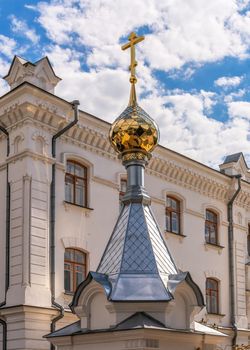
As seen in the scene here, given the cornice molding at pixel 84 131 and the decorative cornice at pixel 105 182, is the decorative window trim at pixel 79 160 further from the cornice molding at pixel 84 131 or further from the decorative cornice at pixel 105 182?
the cornice molding at pixel 84 131

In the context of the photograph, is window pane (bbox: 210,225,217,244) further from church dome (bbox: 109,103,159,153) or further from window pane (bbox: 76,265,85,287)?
church dome (bbox: 109,103,159,153)

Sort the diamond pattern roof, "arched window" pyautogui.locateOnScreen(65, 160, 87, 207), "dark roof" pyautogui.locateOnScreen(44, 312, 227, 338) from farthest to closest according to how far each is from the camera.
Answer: "arched window" pyautogui.locateOnScreen(65, 160, 87, 207), the diamond pattern roof, "dark roof" pyautogui.locateOnScreen(44, 312, 227, 338)

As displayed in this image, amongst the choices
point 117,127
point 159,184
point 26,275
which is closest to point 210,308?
point 159,184

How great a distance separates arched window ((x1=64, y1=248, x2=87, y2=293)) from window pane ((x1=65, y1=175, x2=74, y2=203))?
1123 millimetres

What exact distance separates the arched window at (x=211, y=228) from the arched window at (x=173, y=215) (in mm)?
1364

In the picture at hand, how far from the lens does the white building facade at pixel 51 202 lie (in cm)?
1423

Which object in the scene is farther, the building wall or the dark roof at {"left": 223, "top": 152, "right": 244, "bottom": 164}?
the dark roof at {"left": 223, "top": 152, "right": 244, "bottom": 164}

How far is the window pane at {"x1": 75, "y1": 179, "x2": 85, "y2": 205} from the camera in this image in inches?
628

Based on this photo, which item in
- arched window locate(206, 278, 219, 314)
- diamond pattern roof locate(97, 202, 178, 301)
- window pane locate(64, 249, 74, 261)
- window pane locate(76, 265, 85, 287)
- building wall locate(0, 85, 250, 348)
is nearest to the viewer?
diamond pattern roof locate(97, 202, 178, 301)

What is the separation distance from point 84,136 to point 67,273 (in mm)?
3128

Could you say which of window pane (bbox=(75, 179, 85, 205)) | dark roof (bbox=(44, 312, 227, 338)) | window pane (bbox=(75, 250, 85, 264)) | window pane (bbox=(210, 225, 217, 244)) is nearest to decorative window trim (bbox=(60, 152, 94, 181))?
window pane (bbox=(75, 179, 85, 205))

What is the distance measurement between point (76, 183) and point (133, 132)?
742cm

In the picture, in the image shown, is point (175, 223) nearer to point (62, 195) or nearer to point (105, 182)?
point (105, 182)

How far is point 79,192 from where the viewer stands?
16.0 meters
